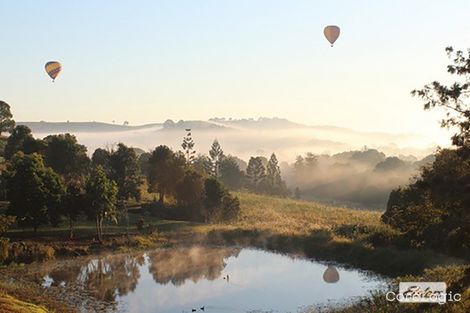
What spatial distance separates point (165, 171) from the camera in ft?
247

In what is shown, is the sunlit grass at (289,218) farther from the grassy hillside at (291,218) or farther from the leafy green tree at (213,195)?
the leafy green tree at (213,195)

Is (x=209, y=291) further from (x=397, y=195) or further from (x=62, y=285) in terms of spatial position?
(x=397, y=195)

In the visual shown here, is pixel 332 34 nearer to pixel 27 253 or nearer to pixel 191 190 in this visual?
pixel 191 190

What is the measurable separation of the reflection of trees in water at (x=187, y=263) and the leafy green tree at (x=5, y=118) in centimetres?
7675

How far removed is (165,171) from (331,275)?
A: 3701 cm

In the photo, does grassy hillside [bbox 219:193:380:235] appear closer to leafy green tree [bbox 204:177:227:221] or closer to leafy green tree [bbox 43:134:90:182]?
leafy green tree [bbox 204:177:227:221]

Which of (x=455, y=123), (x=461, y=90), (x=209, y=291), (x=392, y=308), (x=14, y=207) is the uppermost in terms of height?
(x=461, y=90)

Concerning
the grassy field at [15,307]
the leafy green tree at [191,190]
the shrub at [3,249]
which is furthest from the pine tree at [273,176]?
the grassy field at [15,307]

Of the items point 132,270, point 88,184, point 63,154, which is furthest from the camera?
point 63,154

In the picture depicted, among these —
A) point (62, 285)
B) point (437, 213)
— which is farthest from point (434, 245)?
point (62, 285)

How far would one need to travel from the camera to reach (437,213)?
21922 mm

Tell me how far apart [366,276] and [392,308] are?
18728 mm

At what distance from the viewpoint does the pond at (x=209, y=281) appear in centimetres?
3522

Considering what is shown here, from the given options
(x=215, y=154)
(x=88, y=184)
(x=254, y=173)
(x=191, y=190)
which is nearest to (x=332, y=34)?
(x=191, y=190)
